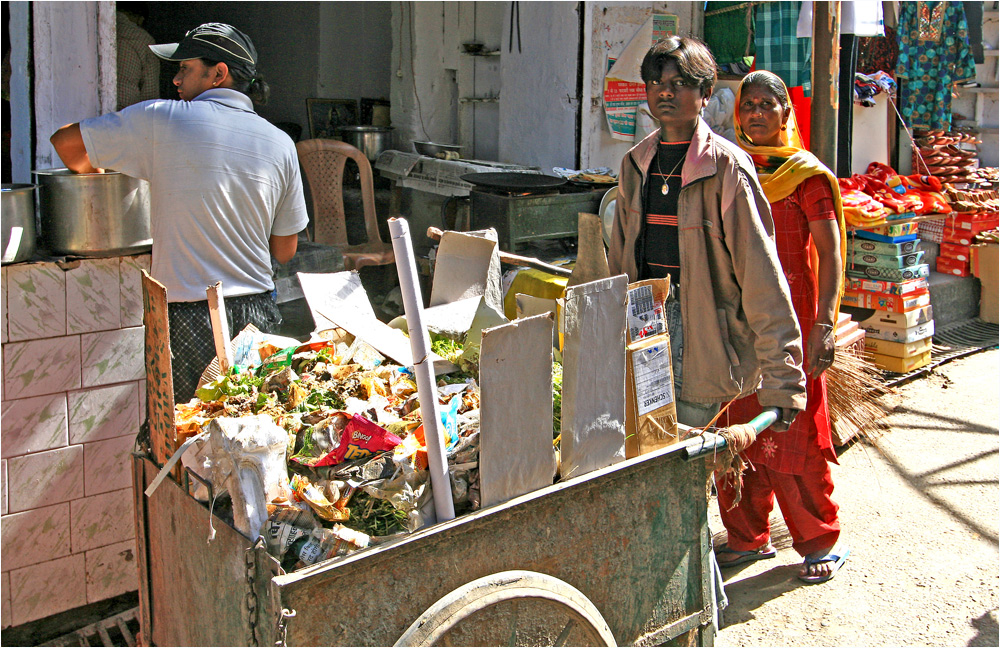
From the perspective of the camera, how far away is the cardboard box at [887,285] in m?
6.04

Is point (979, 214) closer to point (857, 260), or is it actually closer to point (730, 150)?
point (857, 260)

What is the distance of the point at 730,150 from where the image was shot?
2.58 metres

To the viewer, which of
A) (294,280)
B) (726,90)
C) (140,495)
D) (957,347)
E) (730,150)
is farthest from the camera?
(957,347)

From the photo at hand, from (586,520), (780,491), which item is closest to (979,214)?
(780,491)

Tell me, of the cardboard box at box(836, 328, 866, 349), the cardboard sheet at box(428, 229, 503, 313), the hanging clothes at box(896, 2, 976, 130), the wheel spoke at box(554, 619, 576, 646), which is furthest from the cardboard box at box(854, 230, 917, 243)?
the wheel spoke at box(554, 619, 576, 646)

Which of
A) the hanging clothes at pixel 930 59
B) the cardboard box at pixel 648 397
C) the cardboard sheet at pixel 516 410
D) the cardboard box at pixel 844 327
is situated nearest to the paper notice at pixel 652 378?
the cardboard box at pixel 648 397

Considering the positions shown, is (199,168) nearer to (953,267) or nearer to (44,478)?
(44,478)

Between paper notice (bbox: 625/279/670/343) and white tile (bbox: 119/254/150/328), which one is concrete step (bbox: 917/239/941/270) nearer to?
paper notice (bbox: 625/279/670/343)

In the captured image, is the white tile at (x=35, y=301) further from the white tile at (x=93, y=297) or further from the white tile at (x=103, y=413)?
the white tile at (x=103, y=413)

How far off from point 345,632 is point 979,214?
7.22 metres

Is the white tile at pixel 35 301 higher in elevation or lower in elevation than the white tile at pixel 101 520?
higher

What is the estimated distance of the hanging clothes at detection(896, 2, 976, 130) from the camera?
7621 millimetres

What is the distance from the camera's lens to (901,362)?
6.12m

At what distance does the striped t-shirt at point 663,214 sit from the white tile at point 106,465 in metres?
2.05
